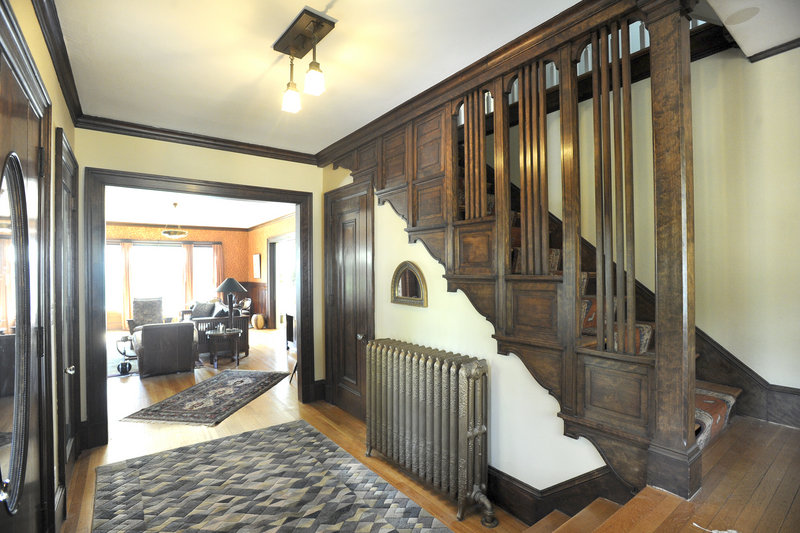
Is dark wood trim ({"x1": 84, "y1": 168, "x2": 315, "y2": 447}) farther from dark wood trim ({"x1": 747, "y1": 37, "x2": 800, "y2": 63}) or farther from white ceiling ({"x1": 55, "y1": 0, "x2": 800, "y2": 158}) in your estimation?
dark wood trim ({"x1": 747, "y1": 37, "x2": 800, "y2": 63})

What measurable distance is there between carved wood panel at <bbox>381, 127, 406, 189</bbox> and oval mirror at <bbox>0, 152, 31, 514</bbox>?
2.31m

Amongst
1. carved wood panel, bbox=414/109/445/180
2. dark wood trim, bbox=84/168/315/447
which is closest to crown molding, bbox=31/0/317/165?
dark wood trim, bbox=84/168/315/447

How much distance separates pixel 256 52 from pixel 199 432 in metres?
3.26

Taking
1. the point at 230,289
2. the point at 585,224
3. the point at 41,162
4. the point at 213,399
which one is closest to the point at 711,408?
the point at 585,224

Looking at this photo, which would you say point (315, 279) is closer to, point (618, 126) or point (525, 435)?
point (525, 435)

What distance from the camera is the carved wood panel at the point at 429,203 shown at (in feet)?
9.35

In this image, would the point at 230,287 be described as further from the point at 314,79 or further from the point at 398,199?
the point at 314,79

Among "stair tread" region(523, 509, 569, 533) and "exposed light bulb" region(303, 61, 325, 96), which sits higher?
"exposed light bulb" region(303, 61, 325, 96)

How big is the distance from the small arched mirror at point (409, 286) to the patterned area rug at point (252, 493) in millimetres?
1308

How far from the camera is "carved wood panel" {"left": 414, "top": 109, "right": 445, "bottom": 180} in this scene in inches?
113

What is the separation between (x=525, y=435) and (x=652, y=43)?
209cm

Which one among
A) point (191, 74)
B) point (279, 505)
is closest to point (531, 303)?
point (279, 505)

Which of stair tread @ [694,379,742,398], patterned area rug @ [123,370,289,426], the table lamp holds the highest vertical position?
the table lamp

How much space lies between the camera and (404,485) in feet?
9.00
